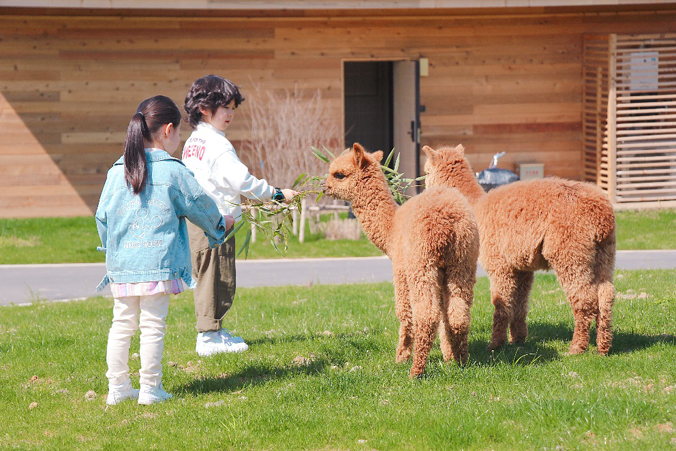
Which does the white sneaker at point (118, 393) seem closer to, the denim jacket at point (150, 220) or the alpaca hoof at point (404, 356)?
the denim jacket at point (150, 220)

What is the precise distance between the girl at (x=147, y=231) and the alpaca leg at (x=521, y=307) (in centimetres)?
225

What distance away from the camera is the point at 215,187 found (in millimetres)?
5871

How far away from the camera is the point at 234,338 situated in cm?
632

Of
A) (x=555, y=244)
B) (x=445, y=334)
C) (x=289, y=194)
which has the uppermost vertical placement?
(x=289, y=194)

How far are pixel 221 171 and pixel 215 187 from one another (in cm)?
16

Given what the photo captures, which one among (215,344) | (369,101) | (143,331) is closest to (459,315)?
(143,331)

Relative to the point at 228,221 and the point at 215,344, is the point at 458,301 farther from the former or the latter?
the point at 215,344

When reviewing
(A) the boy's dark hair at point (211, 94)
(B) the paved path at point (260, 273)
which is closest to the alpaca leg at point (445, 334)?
(A) the boy's dark hair at point (211, 94)

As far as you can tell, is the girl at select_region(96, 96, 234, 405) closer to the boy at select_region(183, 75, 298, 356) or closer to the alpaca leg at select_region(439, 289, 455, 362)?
the boy at select_region(183, 75, 298, 356)

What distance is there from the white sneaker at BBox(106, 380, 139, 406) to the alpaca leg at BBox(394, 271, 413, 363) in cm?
178

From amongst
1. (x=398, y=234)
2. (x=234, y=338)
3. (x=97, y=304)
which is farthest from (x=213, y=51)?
(x=398, y=234)

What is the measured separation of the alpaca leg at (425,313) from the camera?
4.86 m

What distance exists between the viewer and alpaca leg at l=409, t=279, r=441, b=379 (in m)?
4.86

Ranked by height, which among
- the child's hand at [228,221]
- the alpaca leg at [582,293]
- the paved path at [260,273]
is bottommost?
the paved path at [260,273]
